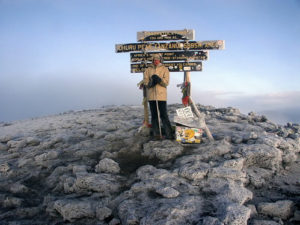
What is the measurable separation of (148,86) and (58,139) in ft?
12.6

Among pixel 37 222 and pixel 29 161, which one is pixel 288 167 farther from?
pixel 29 161

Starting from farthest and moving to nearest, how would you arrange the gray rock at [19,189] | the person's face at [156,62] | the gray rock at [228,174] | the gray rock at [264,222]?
1. the person's face at [156,62]
2. the gray rock at [19,189]
3. the gray rock at [228,174]
4. the gray rock at [264,222]

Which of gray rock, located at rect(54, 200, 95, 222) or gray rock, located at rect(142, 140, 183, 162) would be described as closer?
gray rock, located at rect(54, 200, 95, 222)

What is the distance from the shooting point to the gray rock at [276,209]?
156 inches

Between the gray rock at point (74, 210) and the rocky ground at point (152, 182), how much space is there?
0.02m

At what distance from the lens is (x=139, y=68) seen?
27.4 feet

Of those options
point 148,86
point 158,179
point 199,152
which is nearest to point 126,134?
point 148,86

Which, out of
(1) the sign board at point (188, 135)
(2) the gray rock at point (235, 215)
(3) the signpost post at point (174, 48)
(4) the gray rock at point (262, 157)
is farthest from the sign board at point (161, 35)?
(2) the gray rock at point (235, 215)

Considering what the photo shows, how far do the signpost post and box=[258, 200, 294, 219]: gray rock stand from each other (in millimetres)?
4794

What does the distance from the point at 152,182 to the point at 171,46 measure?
17.2 ft

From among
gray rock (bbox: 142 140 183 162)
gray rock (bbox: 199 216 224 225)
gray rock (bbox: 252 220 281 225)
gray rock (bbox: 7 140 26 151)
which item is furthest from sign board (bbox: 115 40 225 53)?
gray rock (bbox: 199 216 224 225)

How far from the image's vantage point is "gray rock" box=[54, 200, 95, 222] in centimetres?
412

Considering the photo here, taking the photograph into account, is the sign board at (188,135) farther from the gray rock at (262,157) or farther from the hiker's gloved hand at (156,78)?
the hiker's gloved hand at (156,78)

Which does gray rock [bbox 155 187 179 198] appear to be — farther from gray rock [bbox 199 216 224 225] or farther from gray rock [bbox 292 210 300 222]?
gray rock [bbox 292 210 300 222]
